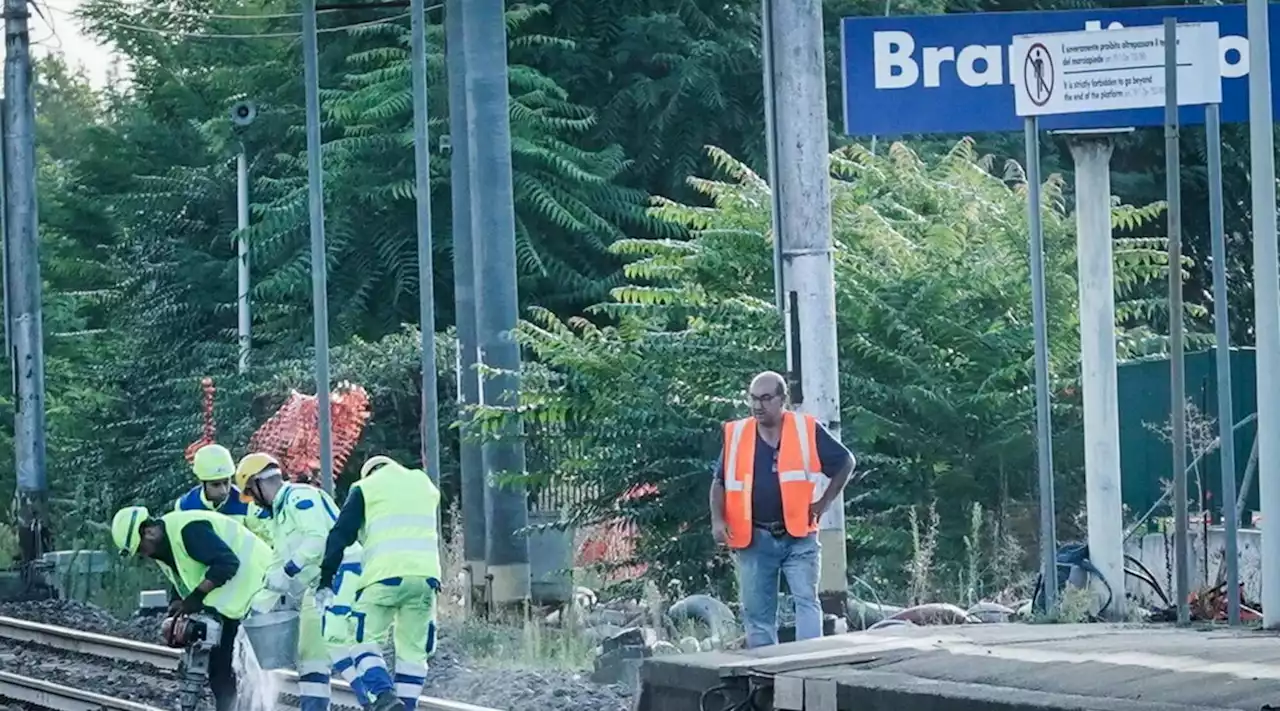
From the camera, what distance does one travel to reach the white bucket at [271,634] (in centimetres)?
1313

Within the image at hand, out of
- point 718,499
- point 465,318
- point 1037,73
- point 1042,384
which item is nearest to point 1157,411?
point 1042,384

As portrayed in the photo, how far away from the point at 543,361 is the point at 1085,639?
12.4 m

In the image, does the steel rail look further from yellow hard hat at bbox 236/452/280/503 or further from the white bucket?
yellow hard hat at bbox 236/452/280/503

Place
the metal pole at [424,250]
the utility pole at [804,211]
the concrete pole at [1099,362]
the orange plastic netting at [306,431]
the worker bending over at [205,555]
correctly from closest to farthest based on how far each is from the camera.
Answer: the worker bending over at [205,555]
the utility pole at [804,211]
the concrete pole at [1099,362]
the metal pole at [424,250]
the orange plastic netting at [306,431]

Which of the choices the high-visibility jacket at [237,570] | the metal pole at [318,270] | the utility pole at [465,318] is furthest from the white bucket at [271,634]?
the utility pole at [465,318]

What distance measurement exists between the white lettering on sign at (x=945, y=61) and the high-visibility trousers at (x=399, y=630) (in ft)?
13.6

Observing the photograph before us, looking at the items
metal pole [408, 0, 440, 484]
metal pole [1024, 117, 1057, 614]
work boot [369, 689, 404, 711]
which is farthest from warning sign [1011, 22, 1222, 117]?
metal pole [408, 0, 440, 484]

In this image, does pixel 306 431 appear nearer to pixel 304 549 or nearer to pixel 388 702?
pixel 304 549

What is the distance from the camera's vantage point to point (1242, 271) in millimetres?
31734

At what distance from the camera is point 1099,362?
13867mm

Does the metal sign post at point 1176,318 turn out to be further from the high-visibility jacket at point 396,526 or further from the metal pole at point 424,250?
the metal pole at point 424,250

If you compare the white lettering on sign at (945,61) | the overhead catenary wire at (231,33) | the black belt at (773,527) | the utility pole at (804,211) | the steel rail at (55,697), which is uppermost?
the overhead catenary wire at (231,33)

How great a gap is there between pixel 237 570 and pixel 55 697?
4.28 m

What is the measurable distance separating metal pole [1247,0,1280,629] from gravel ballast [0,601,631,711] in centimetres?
470
